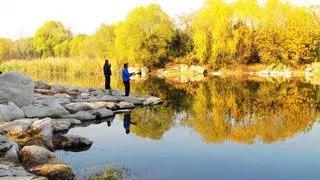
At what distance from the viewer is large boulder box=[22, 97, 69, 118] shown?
16.6 meters

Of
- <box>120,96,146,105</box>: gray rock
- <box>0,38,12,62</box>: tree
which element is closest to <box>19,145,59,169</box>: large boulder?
<box>120,96,146,105</box>: gray rock

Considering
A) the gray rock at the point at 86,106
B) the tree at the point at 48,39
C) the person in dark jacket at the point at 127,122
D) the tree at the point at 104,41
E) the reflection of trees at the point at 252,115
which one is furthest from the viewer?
the tree at the point at 48,39

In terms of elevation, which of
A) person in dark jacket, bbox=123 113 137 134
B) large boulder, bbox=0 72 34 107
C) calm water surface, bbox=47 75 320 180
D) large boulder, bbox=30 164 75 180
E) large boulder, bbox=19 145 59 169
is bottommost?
person in dark jacket, bbox=123 113 137 134

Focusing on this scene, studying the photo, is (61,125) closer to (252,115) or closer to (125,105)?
(125,105)

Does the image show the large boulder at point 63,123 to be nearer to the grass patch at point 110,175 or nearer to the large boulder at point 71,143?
the large boulder at point 71,143

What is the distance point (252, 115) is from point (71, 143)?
26.5ft

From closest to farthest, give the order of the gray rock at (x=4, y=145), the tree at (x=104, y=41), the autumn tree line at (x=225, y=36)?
1. the gray rock at (x=4, y=145)
2. the autumn tree line at (x=225, y=36)
3. the tree at (x=104, y=41)

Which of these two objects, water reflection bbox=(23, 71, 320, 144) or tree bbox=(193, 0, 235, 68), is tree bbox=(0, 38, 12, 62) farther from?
water reflection bbox=(23, 71, 320, 144)

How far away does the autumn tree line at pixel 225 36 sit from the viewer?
55062 mm

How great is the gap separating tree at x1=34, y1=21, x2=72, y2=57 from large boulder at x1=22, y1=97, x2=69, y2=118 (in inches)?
2659

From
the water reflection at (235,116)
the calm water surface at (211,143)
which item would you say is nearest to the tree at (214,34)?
the water reflection at (235,116)

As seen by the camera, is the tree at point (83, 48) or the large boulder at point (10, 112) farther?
the tree at point (83, 48)

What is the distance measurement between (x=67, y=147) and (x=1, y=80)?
5.71m

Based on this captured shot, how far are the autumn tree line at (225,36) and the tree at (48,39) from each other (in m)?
25.0
